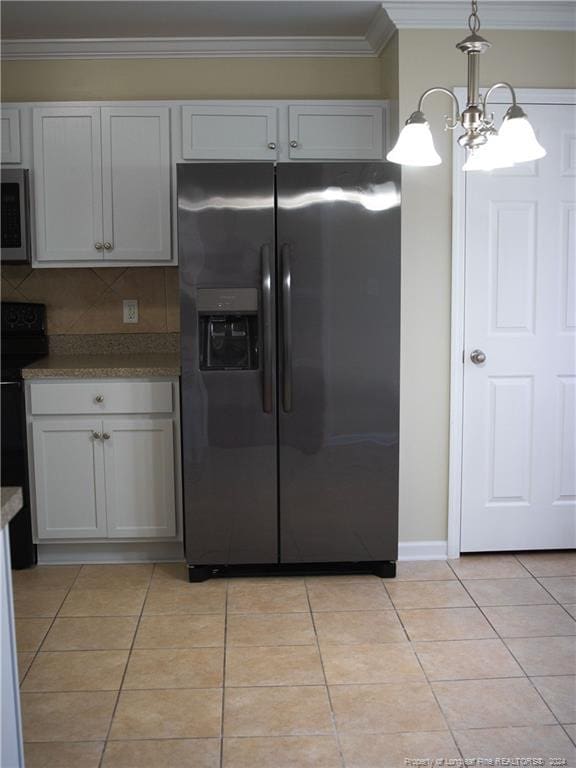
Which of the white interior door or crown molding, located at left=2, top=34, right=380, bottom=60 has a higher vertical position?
crown molding, located at left=2, top=34, right=380, bottom=60

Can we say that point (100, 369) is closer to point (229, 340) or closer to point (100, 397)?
point (100, 397)

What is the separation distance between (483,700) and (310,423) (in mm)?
1331

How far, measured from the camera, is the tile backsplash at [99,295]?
4.23 metres

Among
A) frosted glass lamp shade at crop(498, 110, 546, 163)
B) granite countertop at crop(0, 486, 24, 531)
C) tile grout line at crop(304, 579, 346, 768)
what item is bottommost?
tile grout line at crop(304, 579, 346, 768)

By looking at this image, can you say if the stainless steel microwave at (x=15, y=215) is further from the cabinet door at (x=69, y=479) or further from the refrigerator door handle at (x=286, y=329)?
the refrigerator door handle at (x=286, y=329)

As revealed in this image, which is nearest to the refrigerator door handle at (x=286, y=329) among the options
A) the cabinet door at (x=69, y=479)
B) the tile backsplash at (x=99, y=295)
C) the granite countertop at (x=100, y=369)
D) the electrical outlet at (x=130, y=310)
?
the granite countertop at (x=100, y=369)

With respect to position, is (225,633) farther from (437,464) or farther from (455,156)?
(455,156)

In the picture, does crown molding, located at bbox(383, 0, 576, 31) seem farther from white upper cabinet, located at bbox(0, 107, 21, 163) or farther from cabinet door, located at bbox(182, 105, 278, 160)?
white upper cabinet, located at bbox(0, 107, 21, 163)

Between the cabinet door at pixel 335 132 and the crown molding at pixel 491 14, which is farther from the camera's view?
the cabinet door at pixel 335 132

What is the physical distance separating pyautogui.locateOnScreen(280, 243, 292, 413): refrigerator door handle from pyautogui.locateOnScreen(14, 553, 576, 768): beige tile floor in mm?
810

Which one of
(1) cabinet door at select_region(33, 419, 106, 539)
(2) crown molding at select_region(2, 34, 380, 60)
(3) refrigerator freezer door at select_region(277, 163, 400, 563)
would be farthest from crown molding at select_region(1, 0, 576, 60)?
(1) cabinet door at select_region(33, 419, 106, 539)

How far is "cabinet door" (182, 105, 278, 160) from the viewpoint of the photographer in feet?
12.8

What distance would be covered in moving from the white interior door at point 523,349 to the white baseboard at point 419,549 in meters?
0.13

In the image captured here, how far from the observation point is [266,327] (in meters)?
3.46
